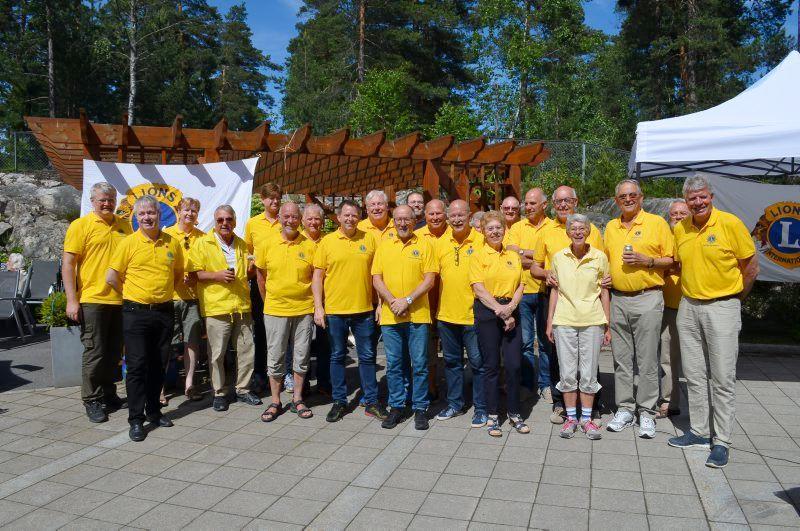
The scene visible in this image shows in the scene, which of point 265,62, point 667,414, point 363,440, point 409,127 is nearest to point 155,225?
point 363,440

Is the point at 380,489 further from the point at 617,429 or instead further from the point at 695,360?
the point at 695,360

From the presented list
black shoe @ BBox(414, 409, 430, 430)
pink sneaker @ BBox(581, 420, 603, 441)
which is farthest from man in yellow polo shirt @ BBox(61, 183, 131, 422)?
pink sneaker @ BBox(581, 420, 603, 441)

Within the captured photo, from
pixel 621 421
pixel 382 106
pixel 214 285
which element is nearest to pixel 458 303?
pixel 621 421

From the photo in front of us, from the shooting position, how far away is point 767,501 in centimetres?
321

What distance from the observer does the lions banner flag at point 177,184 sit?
229 inches

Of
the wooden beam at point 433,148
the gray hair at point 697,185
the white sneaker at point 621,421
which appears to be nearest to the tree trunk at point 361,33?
the wooden beam at point 433,148

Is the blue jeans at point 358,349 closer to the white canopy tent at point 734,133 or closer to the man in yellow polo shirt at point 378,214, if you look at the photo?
the man in yellow polo shirt at point 378,214

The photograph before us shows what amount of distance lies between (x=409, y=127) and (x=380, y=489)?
17.7 m

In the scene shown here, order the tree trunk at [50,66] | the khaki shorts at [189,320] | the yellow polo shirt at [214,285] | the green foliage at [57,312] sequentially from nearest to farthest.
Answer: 1. the yellow polo shirt at [214,285]
2. the khaki shorts at [189,320]
3. the green foliage at [57,312]
4. the tree trunk at [50,66]

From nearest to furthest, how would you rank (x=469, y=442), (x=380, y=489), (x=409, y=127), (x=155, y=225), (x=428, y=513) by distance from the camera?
(x=428, y=513)
(x=380, y=489)
(x=469, y=442)
(x=155, y=225)
(x=409, y=127)

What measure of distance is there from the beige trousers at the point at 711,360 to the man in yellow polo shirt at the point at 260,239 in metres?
3.40

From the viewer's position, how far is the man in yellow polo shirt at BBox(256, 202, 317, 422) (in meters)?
4.77

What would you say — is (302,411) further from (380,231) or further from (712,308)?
(712,308)

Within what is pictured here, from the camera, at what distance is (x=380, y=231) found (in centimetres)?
521
